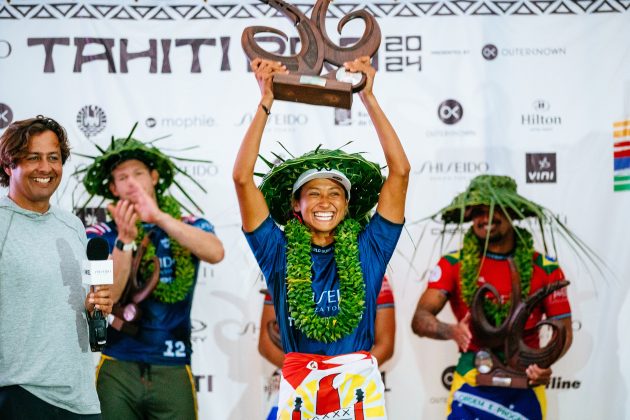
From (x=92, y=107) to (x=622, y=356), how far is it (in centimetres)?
361

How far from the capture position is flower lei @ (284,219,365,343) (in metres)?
3.64

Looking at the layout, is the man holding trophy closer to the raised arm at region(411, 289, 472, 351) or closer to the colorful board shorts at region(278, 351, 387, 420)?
the colorful board shorts at region(278, 351, 387, 420)

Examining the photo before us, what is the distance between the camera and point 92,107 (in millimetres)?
5754

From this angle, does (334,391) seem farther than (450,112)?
No

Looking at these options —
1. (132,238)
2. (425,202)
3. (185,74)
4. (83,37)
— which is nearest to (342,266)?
(132,238)

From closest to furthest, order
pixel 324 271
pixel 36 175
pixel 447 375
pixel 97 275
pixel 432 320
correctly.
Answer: pixel 97 275, pixel 36 175, pixel 324 271, pixel 432 320, pixel 447 375

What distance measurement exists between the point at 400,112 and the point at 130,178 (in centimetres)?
180

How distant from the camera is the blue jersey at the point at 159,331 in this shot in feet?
15.5

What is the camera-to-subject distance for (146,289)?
15.6 feet

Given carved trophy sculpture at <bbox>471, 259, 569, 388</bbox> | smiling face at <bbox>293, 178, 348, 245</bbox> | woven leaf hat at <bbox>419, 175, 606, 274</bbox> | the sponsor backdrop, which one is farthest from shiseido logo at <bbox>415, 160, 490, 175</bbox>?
smiling face at <bbox>293, 178, 348, 245</bbox>

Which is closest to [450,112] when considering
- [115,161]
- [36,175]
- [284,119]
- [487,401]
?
[284,119]

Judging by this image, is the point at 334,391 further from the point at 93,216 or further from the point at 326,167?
the point at 93,216

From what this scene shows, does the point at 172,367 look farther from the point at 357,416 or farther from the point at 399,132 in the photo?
the point at 399,132

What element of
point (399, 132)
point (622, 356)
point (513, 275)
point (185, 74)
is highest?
point (185, 74)
